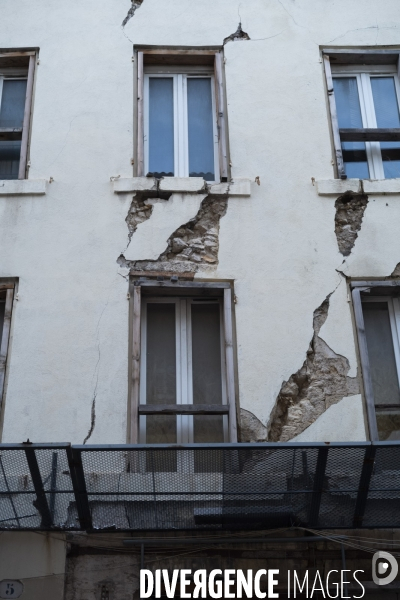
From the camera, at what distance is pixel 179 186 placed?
8250 millimetres

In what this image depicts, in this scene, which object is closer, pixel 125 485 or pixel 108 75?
Result: pixel 125 485

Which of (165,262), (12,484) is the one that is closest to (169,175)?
(165,262)

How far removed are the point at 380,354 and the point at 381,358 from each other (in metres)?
0.04

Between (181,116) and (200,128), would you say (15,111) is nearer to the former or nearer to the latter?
(181,116)

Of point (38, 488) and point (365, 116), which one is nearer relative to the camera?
point (38, 488)

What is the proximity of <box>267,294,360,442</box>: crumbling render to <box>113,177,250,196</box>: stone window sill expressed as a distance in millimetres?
1825

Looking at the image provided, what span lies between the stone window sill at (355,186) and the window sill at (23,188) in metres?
2.94

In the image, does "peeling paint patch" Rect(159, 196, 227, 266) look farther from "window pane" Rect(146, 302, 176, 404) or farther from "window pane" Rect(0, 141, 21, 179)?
"window pane" Rect(0, 141, 21, 179)

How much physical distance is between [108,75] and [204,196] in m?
1.97

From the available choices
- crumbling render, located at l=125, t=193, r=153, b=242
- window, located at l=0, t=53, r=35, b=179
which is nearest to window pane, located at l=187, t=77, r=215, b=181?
crumbling render, located at l=125, t=193, r=153, b=242

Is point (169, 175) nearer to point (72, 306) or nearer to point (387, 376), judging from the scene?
point (72, 306)

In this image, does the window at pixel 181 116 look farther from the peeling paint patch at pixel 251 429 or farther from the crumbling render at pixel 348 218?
the peeling paint patch at pixel 251 429

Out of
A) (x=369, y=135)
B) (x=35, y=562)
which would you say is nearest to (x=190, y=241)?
(x=369, y=135)

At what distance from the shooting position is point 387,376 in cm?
771
